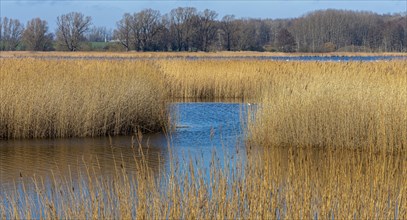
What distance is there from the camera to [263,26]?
4407 inches

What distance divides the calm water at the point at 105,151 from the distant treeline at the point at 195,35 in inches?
2426

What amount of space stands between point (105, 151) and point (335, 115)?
3.62 meters

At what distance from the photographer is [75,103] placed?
12.3 m

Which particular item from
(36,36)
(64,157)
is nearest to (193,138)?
(64,157)

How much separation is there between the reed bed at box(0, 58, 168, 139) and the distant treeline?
6049cm

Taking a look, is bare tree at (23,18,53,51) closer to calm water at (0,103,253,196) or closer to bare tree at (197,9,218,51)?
bare tree at (197,9,218,51)

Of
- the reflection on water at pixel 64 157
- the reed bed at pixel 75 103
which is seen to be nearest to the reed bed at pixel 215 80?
the reed bed at pixel 75 103

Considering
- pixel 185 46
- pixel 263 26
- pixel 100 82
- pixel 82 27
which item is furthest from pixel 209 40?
pixel 100 82

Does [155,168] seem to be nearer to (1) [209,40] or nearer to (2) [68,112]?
(2) [68,112]

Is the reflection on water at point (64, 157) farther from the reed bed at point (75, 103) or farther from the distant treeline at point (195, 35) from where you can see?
the distant treeline at point (195, 35)

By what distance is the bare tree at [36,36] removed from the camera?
235 feet

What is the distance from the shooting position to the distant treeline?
77.4 m

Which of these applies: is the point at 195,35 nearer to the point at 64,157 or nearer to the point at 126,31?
the point at 126,31

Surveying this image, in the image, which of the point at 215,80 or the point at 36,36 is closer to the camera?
the point at 215,80
